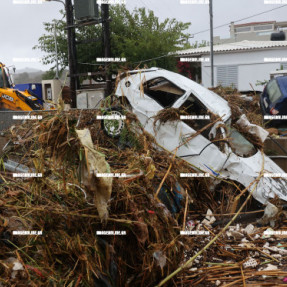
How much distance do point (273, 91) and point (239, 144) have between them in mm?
3485

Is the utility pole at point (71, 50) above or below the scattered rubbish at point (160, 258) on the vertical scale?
above

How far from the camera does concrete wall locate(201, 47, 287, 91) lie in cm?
2342

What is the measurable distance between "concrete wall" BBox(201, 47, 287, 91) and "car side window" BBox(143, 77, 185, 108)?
18460mm

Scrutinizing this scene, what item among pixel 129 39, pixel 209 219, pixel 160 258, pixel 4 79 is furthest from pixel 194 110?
pixel 129 39

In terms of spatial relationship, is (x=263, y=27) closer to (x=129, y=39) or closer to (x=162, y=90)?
(x=129, y=39)

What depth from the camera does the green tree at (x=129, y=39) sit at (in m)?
21.5

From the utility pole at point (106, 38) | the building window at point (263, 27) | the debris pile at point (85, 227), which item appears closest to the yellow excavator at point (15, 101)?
the utility pole at point (106, 38)

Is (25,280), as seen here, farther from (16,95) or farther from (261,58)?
(261,58)

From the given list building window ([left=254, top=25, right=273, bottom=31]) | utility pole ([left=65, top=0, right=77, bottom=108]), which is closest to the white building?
utility pole ([left=65, top=0, right=77, bottom=108])

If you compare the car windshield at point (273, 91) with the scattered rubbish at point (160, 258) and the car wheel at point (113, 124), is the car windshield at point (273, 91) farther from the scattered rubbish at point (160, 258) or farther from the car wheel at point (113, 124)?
the scattered rubbish at point (160, 258)

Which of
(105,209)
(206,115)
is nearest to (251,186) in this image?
(206,115)

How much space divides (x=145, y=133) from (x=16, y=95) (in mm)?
7903

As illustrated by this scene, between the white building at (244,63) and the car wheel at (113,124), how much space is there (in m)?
18.3

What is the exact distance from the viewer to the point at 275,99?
8602 millimetres
